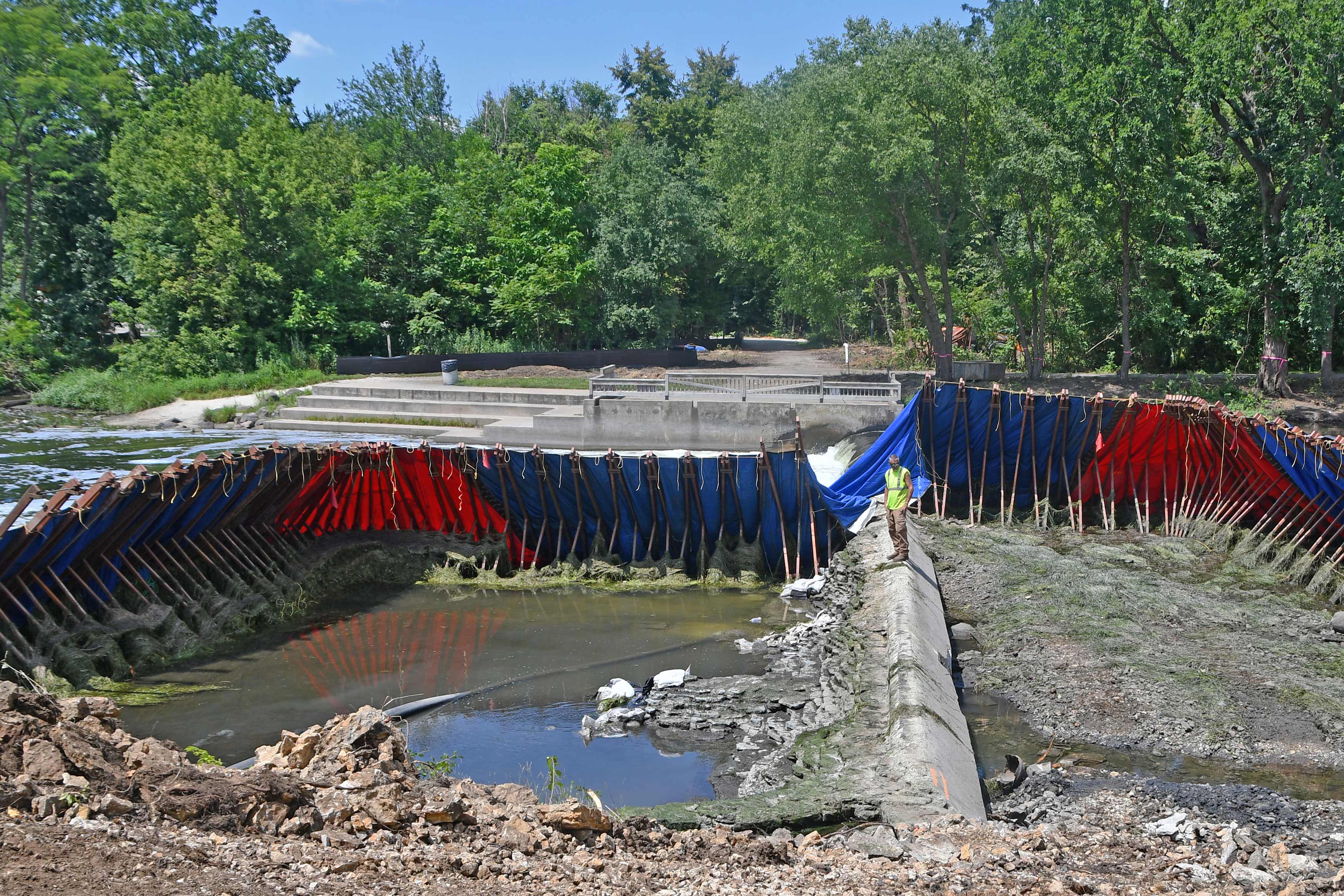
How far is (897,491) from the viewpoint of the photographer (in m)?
13.9

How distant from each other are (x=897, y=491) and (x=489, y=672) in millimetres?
6003

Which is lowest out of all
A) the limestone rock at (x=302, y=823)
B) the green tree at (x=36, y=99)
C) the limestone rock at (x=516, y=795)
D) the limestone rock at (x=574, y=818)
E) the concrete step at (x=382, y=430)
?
the limestone rock at (x=516, y=795)

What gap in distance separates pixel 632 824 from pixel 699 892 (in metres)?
1.08

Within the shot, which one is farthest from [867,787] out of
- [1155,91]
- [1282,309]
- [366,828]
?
[1282,309]

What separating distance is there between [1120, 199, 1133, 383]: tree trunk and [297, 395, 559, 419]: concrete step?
15881 millimetres

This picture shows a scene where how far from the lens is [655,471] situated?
1684 centimetres

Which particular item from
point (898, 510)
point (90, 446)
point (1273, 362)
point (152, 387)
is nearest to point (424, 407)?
point (90, 446)

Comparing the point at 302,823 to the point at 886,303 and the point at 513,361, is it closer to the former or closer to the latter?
the point at 513,361

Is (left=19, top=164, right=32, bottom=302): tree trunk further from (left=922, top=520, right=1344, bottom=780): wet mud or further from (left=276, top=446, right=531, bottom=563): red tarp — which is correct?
(left=922, top=520, right=1344, bottom=780): wet mud

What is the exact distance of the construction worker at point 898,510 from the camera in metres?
13.9

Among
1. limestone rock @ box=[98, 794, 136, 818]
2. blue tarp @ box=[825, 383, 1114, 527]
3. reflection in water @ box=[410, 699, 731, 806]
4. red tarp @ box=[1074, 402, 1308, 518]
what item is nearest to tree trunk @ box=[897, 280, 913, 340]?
blue tarp @ box=[825, 383, 1114, 527]

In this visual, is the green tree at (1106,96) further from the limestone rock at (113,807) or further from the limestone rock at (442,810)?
the limestone rock at (113,807)

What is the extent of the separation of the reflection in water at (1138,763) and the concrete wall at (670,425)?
56.4ft

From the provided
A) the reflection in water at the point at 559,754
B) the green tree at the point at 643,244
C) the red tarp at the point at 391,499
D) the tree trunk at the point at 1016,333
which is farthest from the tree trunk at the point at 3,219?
the tree trunk at the point at 1016,333
